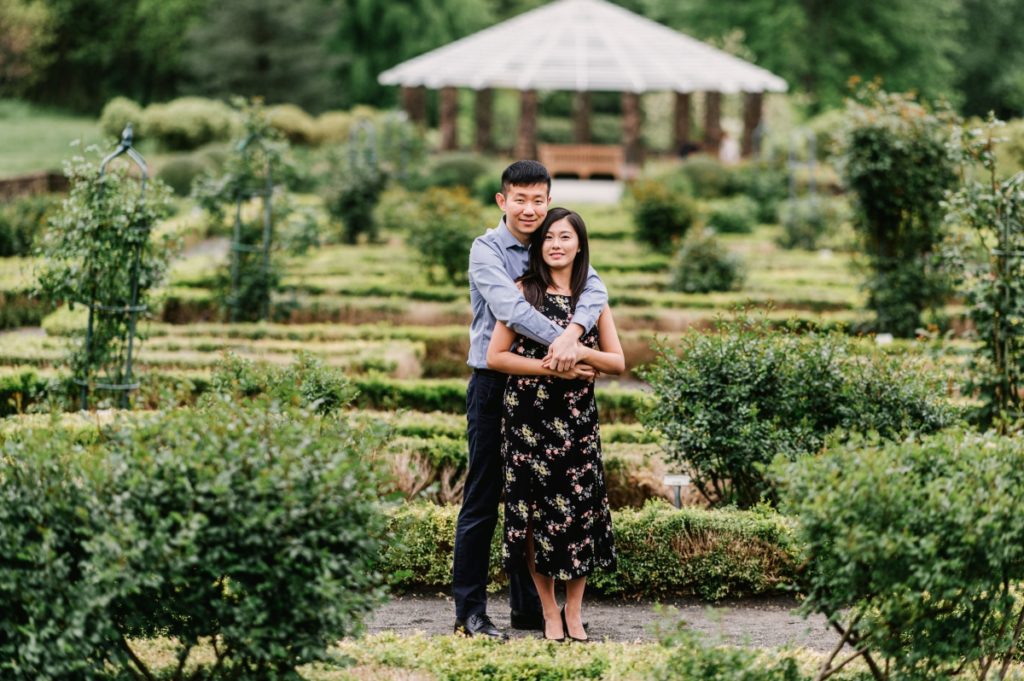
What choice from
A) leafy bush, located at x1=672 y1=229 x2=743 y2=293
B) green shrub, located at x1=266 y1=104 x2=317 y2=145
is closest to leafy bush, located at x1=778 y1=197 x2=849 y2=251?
leafy bush, located at x1=672 y1=229 x2=743 y2=293

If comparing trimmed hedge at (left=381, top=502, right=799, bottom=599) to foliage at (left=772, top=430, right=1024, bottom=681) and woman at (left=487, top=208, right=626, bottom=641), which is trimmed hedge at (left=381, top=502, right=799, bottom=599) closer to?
woman at (left=487, top=208, right=626, bottom=641)

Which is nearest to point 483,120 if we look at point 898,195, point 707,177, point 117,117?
point 707,177

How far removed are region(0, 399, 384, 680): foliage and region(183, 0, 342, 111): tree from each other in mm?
31808

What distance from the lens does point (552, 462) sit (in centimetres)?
481

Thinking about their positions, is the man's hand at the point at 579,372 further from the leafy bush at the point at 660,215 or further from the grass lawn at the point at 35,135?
the grass lawn at the point at 35,135

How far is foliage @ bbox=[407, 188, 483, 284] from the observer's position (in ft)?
45.3

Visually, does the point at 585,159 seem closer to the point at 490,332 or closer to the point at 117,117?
the point at 117,117

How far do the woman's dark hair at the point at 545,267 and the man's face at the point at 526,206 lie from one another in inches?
1.4

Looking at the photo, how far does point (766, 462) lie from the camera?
6.17m

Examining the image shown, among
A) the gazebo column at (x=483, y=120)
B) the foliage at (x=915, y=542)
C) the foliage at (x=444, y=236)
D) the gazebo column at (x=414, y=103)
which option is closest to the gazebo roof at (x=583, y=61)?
the gazebo column at (x=414, y=103)

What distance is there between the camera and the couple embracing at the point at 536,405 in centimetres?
481

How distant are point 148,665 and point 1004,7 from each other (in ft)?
141

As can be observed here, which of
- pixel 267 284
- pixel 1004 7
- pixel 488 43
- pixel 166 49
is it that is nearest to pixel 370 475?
pixel 267 284

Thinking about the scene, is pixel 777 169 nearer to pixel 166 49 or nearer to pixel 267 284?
pixel 267 284
